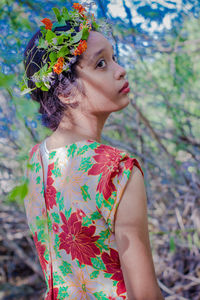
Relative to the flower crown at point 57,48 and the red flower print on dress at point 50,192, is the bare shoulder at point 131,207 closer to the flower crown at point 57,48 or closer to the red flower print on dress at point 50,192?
the red flower print on dress at point 50,192

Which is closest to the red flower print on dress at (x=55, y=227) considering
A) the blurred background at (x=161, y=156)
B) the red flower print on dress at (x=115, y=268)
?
the red flower print on dress at (x=115, y=268)

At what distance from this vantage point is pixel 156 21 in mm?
2545

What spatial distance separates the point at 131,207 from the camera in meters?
1.01

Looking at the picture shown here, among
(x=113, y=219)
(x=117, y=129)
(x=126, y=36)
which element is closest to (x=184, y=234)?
(x=117, y=129)

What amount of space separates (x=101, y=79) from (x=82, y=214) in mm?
457

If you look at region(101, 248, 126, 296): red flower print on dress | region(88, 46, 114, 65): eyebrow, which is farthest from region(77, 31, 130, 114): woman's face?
region(101, 248, 126, 296): red flower print on dress

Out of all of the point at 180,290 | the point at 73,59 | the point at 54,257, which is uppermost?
the point at 73,59

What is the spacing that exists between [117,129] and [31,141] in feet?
3.55

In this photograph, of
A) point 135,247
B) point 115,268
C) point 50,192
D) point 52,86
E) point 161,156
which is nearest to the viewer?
point 135,247

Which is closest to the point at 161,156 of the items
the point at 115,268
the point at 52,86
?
the point at 52,86

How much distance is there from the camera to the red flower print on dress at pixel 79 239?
1.09m

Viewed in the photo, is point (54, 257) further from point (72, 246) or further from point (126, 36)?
point (126, 36)

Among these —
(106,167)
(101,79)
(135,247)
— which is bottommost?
(135,247)

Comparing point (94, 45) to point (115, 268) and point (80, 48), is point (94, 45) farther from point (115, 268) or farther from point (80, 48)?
point (115, 268)
